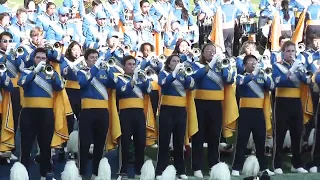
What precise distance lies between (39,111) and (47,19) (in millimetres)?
3590

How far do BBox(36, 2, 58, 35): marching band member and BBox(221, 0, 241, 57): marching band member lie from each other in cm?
312

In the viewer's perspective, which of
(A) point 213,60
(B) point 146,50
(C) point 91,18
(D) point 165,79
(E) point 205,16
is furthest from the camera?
(E) point 205,16

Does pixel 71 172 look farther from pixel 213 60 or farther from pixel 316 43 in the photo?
pixel 316 43

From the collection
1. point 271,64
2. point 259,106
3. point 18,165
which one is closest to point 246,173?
point 259,106

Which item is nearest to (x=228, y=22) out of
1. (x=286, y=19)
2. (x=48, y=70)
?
(x=286, y=19)

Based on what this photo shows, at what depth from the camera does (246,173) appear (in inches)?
302

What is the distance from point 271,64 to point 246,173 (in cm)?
141

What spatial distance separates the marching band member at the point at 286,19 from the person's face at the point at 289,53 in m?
4.15

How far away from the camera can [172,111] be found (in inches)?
303

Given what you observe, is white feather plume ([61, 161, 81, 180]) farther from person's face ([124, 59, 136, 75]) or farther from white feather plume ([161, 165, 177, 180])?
person's face ([124, 59, 136, 75])

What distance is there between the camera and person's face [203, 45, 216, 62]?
782 centimetres

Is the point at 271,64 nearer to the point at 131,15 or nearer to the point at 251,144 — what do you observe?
the point at 251,144

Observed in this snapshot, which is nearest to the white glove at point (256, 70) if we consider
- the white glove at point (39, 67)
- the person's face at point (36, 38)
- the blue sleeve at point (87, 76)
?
the blue sleeve at point (87, 76)

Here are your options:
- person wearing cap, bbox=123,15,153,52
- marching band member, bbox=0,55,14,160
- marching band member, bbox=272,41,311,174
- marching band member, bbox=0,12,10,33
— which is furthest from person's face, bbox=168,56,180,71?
marching band member, bbox=0,12,10,33
